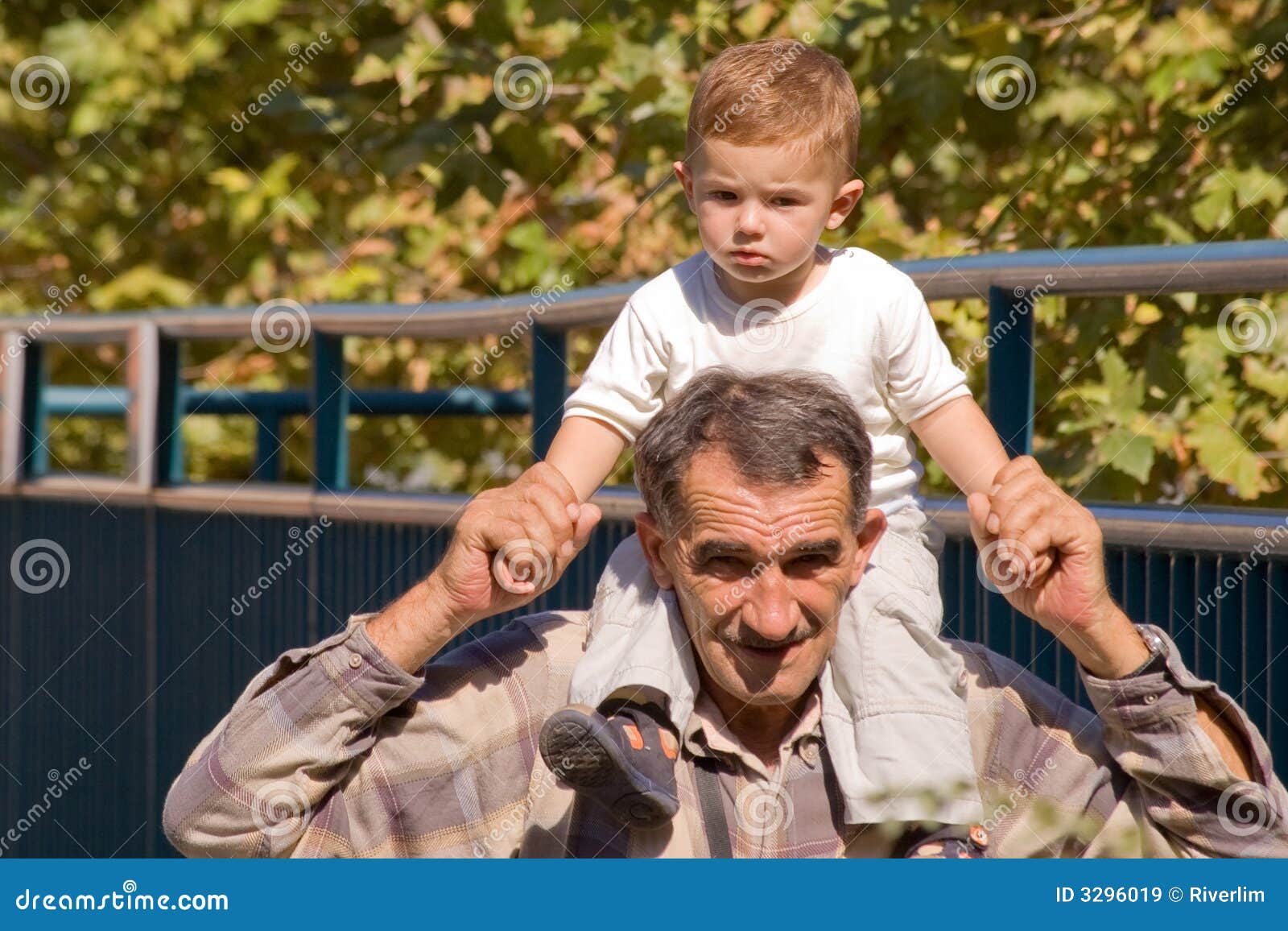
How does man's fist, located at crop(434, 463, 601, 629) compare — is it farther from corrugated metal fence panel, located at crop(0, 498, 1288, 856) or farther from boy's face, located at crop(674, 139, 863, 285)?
corrugated metal fence panel, located at crop(0, 498, 1288, 856)

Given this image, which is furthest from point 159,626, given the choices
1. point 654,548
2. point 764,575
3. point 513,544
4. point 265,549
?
point 764,575

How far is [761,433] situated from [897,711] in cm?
46

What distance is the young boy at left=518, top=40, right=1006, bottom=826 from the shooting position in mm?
2566

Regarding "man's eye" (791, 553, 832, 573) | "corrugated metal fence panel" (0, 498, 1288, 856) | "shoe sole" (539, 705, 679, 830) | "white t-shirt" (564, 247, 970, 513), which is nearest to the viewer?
"shoe sole" (539, 705, 679, 830)

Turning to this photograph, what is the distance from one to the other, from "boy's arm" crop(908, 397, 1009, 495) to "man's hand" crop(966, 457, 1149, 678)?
27 centimetres

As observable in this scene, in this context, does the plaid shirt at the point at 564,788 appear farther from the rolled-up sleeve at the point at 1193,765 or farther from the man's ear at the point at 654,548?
the man's ear at the point at 654,548

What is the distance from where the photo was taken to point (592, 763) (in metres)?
2.41

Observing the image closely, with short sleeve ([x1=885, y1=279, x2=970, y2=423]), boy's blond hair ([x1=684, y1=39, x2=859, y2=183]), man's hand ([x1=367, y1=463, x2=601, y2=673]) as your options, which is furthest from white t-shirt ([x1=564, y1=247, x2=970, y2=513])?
man's hand ([x1=367, y1=463, x2=601, y2=673])

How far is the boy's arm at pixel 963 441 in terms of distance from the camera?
9.14 feet

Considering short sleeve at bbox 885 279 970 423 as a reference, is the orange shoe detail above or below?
below

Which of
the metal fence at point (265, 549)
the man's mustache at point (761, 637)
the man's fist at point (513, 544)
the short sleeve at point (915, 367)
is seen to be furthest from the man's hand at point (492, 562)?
the metal fence at point (265, 549)

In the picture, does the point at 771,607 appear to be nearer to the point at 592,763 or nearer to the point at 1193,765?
the point at 592,763

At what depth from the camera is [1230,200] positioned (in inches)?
213

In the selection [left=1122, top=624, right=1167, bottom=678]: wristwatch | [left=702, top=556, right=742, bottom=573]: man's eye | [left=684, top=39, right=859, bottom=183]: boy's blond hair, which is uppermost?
[left=684, top=39, right=859, bottom=183]: boy's blond hair
